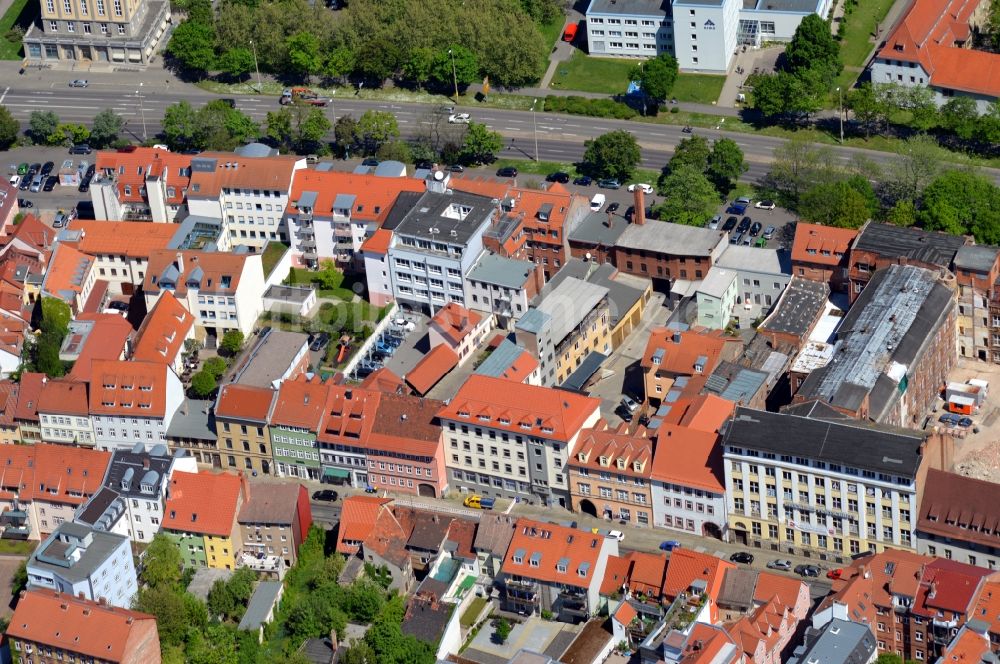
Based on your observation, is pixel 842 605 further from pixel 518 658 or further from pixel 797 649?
pixel 518 658

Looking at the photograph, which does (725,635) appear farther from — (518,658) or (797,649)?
(518,658)

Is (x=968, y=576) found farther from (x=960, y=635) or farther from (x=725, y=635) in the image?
(x=725, y=635)

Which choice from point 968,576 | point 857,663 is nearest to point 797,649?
point 857,663

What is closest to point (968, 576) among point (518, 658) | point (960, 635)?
point (960, 635)

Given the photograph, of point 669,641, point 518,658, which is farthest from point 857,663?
point 518,658

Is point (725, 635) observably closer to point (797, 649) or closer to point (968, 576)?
point (797, 649)
